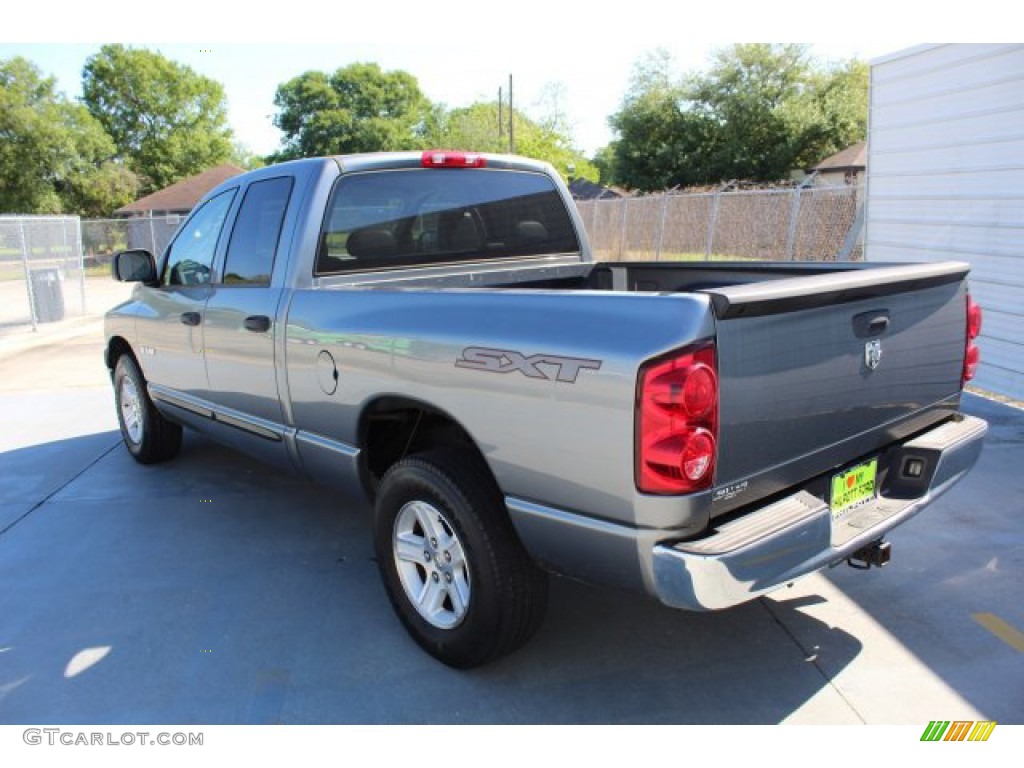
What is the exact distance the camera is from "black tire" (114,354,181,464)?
5695 mm

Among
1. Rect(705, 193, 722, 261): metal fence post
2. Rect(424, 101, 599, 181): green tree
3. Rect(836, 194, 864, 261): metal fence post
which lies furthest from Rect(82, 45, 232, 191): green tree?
Rect(836, 194, 864, 261): metal fence post

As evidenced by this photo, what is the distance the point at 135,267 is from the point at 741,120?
41.7 metres

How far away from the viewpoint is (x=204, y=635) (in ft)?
11.4

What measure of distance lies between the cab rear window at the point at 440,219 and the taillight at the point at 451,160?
0.03 m

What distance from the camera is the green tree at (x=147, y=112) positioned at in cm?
6075

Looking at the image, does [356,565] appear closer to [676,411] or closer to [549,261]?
[549,261]

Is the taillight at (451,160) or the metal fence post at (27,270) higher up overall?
the taillight at (451,160)

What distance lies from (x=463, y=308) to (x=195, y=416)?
2689 mm

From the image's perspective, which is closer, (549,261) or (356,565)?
(356,565)

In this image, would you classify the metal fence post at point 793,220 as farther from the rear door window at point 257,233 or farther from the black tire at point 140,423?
the rear door window at point 257,233

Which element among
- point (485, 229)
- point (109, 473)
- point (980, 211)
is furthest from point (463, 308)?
point (980, 211)

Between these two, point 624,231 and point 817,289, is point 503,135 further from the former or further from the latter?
point 817,289

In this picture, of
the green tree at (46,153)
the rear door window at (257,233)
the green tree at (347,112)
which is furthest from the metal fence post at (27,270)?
the green tree at (347,112)

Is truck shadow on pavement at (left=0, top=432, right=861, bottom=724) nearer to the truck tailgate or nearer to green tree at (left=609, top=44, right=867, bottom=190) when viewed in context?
the truck tailgate
